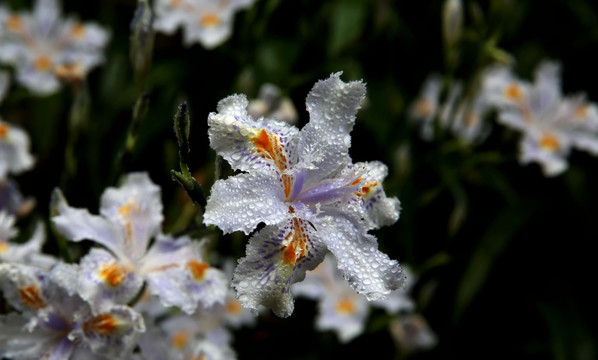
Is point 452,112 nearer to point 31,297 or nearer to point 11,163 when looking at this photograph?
point 11,163

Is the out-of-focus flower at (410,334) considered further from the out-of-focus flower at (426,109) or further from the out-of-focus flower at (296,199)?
the out-of-focus flower at (296,199)

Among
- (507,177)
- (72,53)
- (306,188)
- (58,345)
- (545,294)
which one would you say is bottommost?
(545,294)

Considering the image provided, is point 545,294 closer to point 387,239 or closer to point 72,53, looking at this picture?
point 387,239

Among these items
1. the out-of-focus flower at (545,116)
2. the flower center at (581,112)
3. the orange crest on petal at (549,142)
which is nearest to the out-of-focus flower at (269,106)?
the out-of-focus flower at (545,116)

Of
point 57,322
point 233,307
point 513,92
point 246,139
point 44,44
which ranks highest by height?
point 246,139

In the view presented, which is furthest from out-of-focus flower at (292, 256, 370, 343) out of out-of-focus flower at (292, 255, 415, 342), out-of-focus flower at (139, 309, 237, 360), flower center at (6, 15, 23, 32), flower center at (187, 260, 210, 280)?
flower center at (6, 15, 23, 32)

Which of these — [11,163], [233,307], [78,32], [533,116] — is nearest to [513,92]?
[533,116]

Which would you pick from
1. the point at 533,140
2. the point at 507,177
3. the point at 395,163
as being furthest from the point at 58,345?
the point at 507,177
